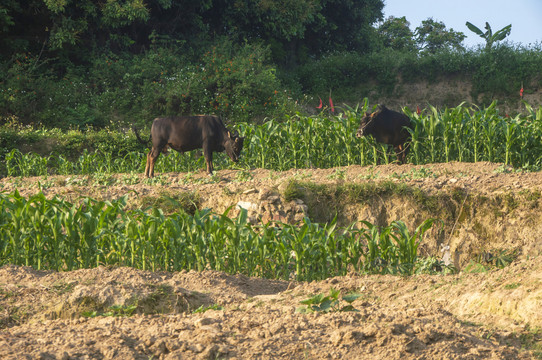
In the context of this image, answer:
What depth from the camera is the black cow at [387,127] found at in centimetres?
1025

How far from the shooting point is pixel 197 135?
10.6 m

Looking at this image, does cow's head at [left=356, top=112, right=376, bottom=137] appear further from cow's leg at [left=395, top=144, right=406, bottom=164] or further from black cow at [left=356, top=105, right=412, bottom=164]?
cow's leg at [left=395, top=144, right=406, bottom=164]

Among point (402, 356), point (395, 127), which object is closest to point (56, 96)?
point (395, 127)

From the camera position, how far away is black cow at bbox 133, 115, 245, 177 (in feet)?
34.7

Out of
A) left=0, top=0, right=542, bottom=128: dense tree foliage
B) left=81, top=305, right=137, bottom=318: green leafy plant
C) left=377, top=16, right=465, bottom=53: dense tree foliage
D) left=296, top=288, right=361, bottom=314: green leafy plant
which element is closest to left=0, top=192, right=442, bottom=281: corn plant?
left=81, top=305, right=137, bottom=318: green leafy plant

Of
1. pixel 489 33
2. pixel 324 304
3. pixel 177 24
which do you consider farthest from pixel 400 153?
pixel 489 33

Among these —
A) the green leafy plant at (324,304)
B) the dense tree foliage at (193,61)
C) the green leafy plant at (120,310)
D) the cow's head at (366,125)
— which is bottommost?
the green leafy plant at (120,310)

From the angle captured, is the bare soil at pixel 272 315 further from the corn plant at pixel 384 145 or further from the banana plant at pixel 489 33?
the banana plant at pixel 489 33

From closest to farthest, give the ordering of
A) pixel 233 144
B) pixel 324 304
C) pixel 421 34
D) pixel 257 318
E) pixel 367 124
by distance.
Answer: pixel 257 318 < pixel 324 304 < pixel 367 124 < pixel 233 144 < pixel 421 34

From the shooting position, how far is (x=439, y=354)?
3.26 metres

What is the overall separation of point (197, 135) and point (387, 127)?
3.08 metres

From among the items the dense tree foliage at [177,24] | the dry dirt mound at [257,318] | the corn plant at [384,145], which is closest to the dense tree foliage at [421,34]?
the dense tree foliage at [177,24]

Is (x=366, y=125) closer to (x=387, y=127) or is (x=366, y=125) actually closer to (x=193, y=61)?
(x=387, y=127)

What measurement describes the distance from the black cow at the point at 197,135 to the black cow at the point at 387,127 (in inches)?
80.4
